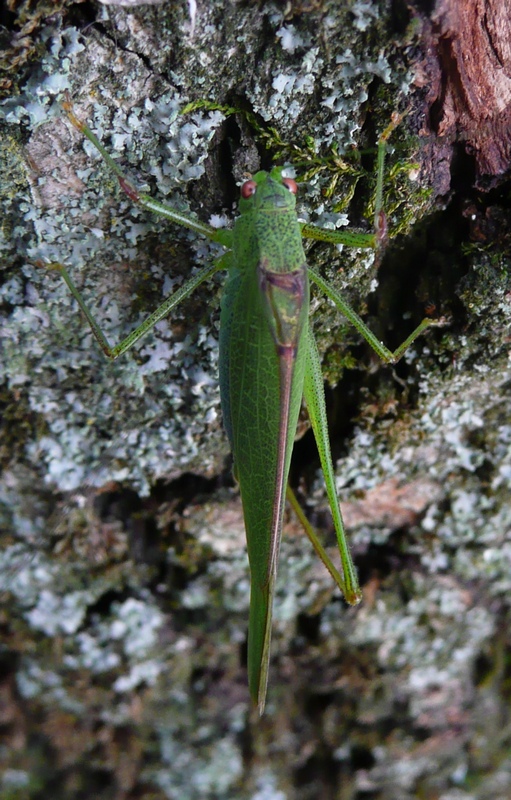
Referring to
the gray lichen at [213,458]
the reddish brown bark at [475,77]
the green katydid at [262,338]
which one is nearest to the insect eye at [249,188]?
the green katydid at [262,338]

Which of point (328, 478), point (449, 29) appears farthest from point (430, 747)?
point (449, 29)

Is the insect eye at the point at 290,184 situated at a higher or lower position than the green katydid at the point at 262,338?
higher

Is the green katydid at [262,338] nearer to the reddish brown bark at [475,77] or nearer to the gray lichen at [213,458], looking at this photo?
the gray lichen at [213,458]

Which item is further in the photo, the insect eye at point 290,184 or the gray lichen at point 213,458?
the insect eye at point 290,184

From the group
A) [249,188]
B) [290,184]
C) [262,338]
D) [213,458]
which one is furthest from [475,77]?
[213,458]

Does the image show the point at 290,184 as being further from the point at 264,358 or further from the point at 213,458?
the point at 213,458

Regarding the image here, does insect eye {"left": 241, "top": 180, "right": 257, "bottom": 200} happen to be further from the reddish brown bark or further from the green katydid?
the reddish brown bark

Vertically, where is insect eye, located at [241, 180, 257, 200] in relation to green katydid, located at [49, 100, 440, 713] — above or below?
above

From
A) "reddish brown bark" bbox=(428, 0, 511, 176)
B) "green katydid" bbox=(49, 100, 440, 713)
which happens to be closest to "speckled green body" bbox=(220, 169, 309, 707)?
"green katydid" bbox=(49, 100, 440, 713)

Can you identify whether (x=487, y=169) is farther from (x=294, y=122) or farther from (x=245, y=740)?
(x=245, y=740)
